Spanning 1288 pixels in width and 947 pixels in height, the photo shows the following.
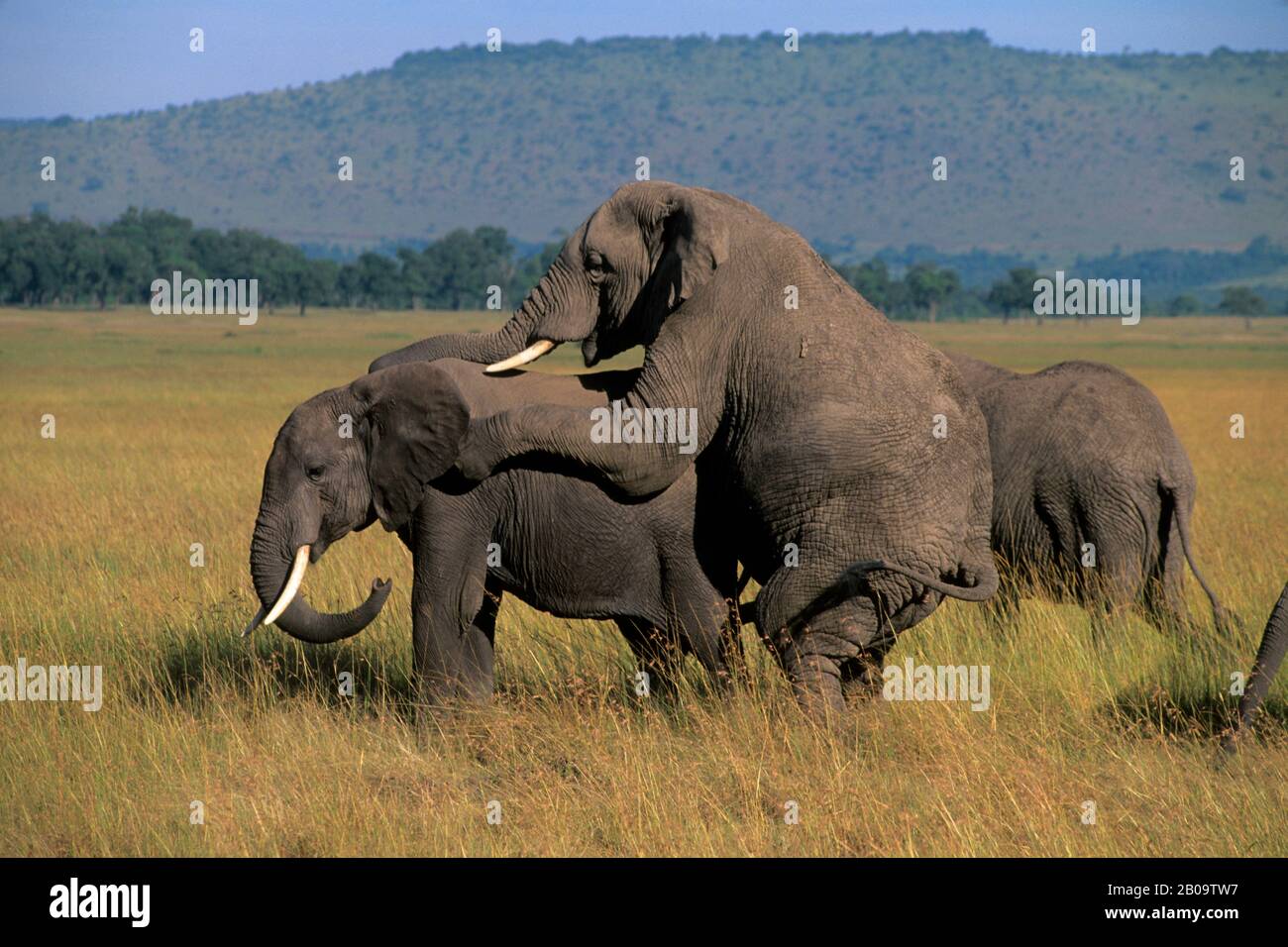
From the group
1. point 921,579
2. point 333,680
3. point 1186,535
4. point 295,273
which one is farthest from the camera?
point 295,273

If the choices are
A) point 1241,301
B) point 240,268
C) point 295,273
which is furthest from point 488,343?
point 1241,301

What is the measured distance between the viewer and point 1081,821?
592cm

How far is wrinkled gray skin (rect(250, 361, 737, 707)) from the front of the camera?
6.46m

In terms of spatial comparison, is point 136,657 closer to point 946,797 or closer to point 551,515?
point 551,515

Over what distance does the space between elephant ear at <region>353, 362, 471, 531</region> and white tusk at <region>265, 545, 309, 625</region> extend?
0.36 metres

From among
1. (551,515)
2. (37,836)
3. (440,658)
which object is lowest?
(37,836)

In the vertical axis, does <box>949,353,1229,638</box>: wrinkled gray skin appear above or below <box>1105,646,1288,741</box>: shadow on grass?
above

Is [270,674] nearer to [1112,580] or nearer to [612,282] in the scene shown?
[612,282]

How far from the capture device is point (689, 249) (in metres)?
6.16

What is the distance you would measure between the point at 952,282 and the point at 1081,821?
12773cm

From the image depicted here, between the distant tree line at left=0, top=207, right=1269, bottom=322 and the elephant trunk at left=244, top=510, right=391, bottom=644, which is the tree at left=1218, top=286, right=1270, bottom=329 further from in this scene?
the elephant trunk at left=244, top=510, right=391, bottom=644

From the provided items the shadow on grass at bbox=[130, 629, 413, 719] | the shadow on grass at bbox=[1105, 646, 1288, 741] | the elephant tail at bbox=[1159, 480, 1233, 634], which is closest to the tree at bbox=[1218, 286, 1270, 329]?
the elephant tail at bbox=[1159, 480, 1233, 634]

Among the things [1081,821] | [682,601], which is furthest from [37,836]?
[1081,821]

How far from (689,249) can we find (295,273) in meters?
115
